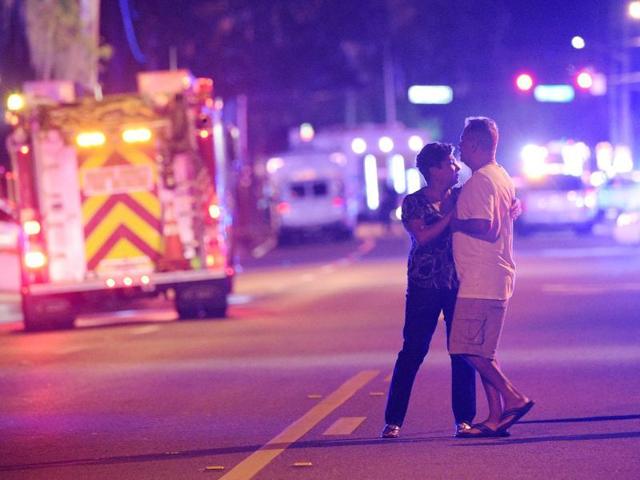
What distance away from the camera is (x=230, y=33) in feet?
167

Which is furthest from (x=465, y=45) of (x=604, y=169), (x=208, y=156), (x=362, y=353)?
(x=362, y=353)

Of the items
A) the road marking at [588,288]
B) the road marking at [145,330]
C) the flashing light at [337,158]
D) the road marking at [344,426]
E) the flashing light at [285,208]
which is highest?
the flashing light at [337,158]

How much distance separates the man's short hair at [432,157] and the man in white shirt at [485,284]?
10.8 inches

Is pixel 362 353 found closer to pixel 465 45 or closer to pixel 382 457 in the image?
pixel 382 457

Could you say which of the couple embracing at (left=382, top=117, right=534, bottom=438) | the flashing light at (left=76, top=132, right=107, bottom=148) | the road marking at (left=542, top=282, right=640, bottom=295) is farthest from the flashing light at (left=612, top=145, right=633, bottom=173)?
the couple embracing at (left=382, top=117, right=534, bottom=438)

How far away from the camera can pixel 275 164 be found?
157 ft

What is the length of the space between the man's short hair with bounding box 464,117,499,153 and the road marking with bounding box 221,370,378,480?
224cm

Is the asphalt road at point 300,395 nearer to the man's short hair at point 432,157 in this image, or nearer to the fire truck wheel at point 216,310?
the fire truck wheel at point 216,310

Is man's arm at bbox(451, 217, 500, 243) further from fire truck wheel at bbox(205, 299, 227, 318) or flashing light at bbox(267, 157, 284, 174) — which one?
flashing light at bbox(267, 157, 284, 174)

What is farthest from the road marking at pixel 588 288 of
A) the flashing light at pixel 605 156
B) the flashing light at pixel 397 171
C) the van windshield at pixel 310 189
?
the flashing light at pixel 605 156

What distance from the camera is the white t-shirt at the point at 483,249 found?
30.9 ft

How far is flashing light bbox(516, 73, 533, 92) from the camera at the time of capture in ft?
126

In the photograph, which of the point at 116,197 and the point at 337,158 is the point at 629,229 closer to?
the point at 337,158

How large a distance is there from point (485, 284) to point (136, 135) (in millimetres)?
11157
